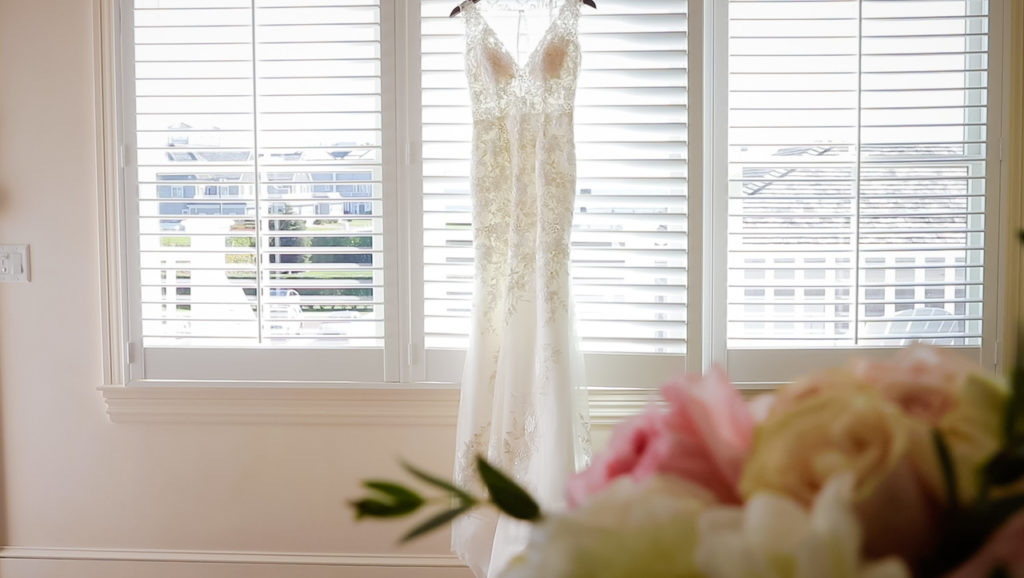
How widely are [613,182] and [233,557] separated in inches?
61.5

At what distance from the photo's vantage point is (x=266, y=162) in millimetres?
2381

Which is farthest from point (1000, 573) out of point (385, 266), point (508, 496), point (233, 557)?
point (233, 557)

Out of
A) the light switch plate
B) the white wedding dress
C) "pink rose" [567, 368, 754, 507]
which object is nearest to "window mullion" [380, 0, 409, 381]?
the white wedding dress

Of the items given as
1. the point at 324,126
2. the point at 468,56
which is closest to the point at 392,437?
the point at 324,126

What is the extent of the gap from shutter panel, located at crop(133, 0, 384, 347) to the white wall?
0.27 m

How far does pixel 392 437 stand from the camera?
8.21ft

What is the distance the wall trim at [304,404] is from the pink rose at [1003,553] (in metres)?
2.10

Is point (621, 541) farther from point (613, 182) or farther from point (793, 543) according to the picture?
point (613, 182)

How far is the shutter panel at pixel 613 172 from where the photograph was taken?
228 cm

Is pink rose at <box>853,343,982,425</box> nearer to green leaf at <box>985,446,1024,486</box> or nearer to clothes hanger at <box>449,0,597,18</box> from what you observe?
green leaf at <box>985,446,1024,486</box>

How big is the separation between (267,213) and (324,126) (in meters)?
0.29

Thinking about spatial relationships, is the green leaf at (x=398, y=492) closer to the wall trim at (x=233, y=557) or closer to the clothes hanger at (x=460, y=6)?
the clothes hanger at (x=460, y=6)

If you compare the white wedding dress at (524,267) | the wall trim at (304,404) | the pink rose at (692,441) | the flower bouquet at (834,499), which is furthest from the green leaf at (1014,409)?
the wall trim at (304,404)

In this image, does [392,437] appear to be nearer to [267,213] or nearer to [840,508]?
[267,213]
